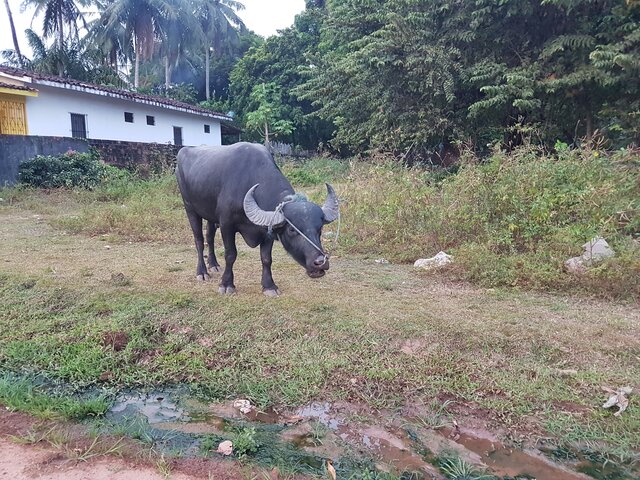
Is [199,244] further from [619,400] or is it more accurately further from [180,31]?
[180,31]

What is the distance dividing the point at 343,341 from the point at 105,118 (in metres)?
16.5

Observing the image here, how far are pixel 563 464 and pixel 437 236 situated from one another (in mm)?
4112

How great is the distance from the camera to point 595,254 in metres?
4.89

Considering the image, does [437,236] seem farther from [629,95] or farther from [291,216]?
[629,95]

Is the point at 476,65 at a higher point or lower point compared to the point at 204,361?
higher

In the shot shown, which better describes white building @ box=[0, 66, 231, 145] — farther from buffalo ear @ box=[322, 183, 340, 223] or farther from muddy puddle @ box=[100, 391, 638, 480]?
muddy puddle @ box=[100, 391, 638, 480]

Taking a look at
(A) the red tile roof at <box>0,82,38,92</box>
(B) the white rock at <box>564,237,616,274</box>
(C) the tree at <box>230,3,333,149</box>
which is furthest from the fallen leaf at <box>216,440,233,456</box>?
(C) the tree at <box>230,3,333,149</box>

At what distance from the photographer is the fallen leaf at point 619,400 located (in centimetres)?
264

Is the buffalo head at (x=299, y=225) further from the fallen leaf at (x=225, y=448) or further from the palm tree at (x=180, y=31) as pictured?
the palm tree at (x=180, y=31)

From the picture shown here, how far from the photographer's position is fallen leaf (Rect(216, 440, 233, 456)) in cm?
234

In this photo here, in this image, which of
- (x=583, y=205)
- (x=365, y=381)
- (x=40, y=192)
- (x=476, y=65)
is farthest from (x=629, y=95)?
(x=40, y=192)

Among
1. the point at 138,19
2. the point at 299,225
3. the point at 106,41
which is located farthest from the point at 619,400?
the point at 106,41

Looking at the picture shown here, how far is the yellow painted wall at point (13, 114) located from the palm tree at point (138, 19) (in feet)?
39.0

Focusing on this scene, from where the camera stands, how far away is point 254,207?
4102 mm
